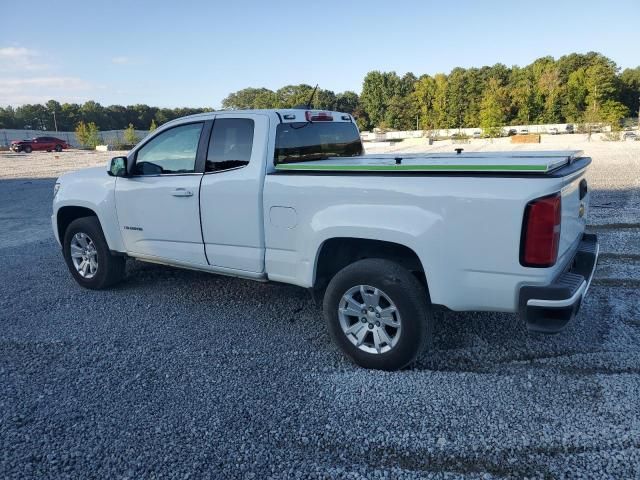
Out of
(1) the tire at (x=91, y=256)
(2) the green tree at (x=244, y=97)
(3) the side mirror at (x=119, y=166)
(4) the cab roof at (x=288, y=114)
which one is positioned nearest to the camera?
(4) the cab roof at (x=288, y=114)

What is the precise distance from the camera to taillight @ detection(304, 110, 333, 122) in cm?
461

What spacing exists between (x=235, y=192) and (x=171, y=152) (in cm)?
110

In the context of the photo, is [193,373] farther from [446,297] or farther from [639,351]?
[639,351]

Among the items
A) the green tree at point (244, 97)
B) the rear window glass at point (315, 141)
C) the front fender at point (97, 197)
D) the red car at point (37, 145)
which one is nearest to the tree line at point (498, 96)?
the green tree at point (244, 97)

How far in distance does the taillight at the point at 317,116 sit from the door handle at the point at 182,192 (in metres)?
1.31

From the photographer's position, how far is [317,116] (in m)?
4.73

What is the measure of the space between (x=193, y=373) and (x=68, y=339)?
1.47m

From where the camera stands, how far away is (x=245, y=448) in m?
2.75

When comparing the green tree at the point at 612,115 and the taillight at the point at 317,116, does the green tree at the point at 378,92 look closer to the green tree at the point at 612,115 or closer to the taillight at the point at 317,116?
the green tree at the point at 612,115

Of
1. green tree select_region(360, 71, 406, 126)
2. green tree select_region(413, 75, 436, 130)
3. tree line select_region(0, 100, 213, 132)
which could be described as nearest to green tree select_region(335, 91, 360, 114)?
green tree select_region(360, 71, 406, 126)

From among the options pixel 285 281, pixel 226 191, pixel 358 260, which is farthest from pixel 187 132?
pixel 358 260

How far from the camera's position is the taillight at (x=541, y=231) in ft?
9.14

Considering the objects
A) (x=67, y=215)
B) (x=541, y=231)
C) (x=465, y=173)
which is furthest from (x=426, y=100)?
(x=541, y=231)

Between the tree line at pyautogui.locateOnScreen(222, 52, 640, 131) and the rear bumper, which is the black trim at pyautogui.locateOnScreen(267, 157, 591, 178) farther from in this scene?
the tree line at pyautogui.locateOnScreen(222, 52, 640, 131)
